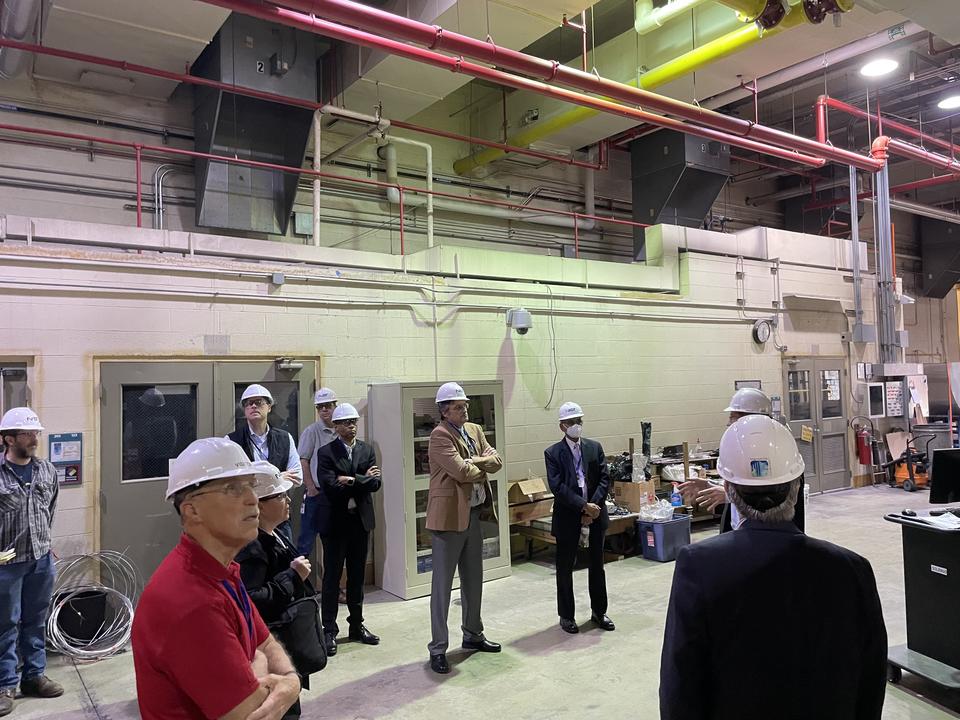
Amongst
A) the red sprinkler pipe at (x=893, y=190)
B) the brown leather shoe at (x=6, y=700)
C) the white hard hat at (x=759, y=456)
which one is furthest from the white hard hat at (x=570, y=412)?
the red sprinkler pipe at (x=893, y=190)

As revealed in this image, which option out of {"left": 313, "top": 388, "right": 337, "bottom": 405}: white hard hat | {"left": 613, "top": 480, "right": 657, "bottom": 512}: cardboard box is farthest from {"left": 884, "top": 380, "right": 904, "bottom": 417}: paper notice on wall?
{"left": 313, "top": 388, "right": 337, "bottom": 405}: white hard hat

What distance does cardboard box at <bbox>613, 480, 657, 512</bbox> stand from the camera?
23.7 feet

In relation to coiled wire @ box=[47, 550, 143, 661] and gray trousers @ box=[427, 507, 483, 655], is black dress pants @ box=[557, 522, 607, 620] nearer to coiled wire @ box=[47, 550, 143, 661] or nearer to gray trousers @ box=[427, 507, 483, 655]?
gray trousers @ box=[427, 507, 483, 655]

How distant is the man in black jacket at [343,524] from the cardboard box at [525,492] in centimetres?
228

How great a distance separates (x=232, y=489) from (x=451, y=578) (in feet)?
10.0

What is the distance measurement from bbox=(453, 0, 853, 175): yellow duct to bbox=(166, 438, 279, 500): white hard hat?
4.77 m

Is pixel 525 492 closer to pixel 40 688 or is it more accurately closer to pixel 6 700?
pixel 40 688

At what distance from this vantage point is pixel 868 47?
7.17 meters

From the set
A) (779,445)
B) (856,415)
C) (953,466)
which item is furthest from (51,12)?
(856,415)

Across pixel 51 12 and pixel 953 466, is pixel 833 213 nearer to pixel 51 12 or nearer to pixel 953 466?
pixel 953 466

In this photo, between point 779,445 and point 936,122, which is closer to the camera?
point 779,445

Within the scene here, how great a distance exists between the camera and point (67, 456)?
16.4 feet

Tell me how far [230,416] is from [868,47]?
24.4 ft

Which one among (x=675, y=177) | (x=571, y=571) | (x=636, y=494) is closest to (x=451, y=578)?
(x=571, y=571)
